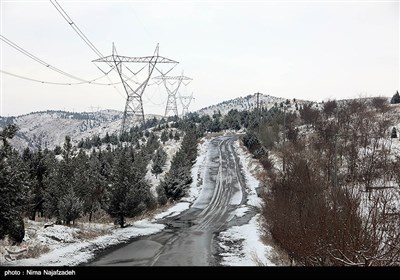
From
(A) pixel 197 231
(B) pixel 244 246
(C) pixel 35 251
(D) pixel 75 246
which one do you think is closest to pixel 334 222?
(C) pixel 35 251

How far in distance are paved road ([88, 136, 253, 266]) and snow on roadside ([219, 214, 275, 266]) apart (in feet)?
2.37

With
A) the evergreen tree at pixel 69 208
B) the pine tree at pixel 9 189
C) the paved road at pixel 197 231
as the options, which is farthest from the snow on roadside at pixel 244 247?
the evergreen tree at pixel 69 208

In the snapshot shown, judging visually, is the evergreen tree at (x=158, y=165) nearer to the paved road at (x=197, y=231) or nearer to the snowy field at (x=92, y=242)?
the paved road at (x=197, y=231)

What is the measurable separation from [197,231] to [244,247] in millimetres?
7170

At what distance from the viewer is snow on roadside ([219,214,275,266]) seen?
54.0ft

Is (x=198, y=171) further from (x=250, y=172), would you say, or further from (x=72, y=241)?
(x=72, y=241)

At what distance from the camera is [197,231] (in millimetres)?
27234

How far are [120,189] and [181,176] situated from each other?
24.1 m

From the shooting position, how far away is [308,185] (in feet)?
53.8

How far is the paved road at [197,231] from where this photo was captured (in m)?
16.5

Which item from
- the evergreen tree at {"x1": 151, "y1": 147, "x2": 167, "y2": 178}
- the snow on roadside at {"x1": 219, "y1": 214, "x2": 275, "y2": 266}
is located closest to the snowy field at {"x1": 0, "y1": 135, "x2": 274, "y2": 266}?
the snow on roadside at {"x1": 219, "y1": 214, "x2": 275, "y2": 266}

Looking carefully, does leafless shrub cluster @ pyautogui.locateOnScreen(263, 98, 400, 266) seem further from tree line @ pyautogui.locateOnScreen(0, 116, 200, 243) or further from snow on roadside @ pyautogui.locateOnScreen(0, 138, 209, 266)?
tree line @ pyautogui.locateOnScreen(0, 116, 200, 243)
